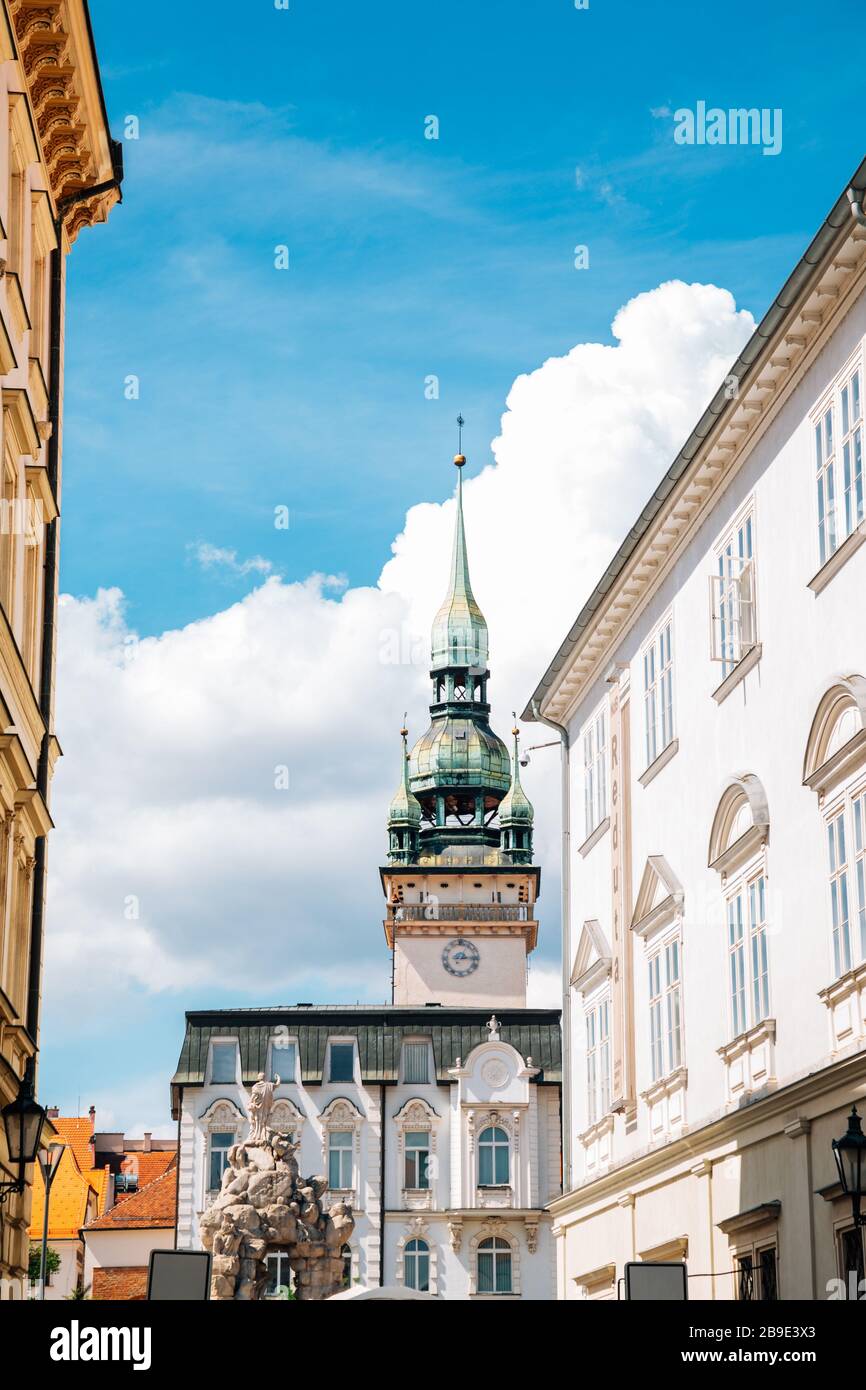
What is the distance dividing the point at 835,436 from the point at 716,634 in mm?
4789

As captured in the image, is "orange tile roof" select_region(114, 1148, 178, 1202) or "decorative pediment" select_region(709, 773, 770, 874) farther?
"orange tile roof" select_region(114, 1148, 178, 1202)

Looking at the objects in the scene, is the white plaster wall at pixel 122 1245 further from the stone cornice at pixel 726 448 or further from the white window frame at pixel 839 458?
the white window frame at pixel 839 458

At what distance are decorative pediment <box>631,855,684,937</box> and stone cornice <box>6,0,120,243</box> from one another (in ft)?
37.8

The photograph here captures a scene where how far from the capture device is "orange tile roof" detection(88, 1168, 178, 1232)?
82256 mm

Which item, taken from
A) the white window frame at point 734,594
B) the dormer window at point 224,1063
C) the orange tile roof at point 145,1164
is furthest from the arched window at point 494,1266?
the white window frame at point 734,594

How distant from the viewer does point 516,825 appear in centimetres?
11006

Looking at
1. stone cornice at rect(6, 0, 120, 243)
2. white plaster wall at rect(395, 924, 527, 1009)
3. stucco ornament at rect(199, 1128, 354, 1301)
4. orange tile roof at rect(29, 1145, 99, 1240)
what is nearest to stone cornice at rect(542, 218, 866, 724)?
stone cornice at rect(6, 0, 120, 243)

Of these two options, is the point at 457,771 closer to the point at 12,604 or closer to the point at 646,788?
the point at 646,788

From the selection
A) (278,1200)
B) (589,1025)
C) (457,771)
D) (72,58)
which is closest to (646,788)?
(589,1025)

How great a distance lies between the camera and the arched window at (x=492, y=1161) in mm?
71875

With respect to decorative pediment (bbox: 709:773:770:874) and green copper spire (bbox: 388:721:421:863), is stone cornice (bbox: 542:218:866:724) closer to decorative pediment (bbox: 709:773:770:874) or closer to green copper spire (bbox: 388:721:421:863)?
decorative pediment (bbox: 709:773:770:874)

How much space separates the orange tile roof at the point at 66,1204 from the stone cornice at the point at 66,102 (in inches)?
2786

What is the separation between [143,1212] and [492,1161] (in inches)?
722

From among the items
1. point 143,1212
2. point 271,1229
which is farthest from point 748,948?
point 143,1212
